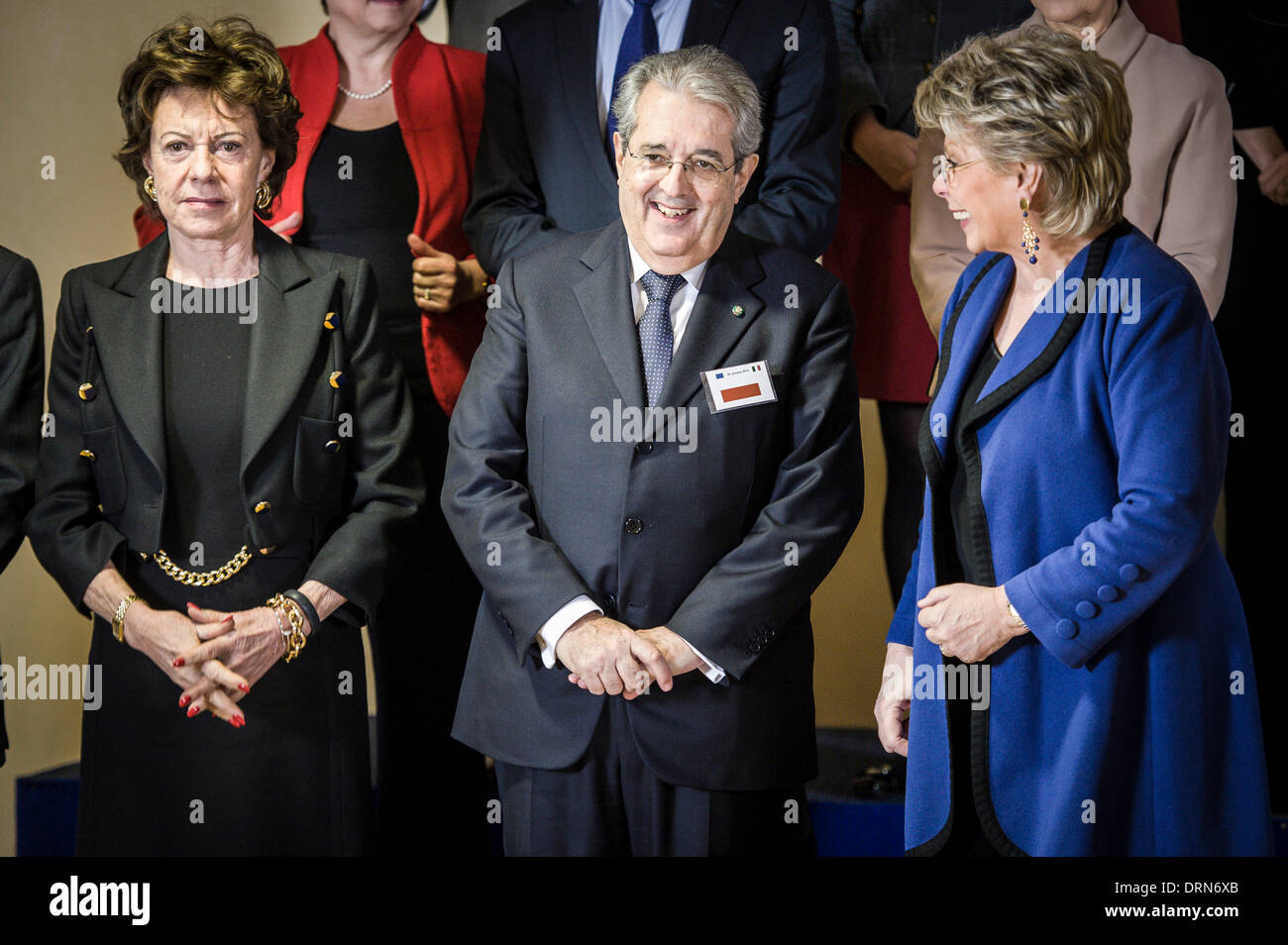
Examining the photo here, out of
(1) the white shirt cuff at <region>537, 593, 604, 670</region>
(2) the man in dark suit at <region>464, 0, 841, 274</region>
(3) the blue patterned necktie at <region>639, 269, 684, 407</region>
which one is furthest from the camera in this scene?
(2) the man in dark suit at <region>464, 0, 841, 274</region>

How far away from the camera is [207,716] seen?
3025 millimetres

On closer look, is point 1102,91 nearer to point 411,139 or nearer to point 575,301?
point 575,301

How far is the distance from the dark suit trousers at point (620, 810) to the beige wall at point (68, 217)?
849mm

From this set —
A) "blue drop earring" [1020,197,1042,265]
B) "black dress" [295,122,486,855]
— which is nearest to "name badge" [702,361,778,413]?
"blue drop earring" [1020,197,1042,265]

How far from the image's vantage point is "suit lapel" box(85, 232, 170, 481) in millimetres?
2920

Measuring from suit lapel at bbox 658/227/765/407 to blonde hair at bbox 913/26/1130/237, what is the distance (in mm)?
530

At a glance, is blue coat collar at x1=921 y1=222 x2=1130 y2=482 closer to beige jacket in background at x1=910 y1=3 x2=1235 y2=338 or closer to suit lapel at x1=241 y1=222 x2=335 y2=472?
beige jacket in background at x1=910 y1=3 x2=1235 y2=338

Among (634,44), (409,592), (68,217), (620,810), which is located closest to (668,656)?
(620,810)

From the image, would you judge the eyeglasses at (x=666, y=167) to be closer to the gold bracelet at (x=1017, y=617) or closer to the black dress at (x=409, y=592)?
the black dress at (x=409, y=592)

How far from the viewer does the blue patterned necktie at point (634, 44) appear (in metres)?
3.29

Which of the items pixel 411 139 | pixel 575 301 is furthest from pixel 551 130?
pixel 575 301

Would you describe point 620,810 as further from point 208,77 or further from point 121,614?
point 208,77

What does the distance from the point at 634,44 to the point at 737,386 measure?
103 cm

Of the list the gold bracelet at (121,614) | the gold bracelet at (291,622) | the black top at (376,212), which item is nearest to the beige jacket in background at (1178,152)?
the black top at (376,212)
